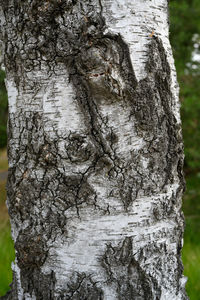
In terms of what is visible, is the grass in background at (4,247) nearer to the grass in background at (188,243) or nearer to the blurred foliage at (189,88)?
the grass in background at (188,243)

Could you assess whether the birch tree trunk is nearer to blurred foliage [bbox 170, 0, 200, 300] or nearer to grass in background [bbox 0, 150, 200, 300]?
grass in background [bbox 0, 150, 200, 300]

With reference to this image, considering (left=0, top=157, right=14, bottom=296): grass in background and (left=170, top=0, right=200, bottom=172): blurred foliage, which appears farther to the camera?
(left=170, top=0, right=200, bottom=172): blurred foliage

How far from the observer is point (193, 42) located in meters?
4.42

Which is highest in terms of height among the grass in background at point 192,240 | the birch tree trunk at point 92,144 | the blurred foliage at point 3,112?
the birch tree trunk at point 92,144

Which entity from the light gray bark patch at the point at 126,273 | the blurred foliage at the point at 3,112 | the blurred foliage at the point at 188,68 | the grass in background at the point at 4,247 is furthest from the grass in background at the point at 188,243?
the light gray bark patch at the point at 126,273

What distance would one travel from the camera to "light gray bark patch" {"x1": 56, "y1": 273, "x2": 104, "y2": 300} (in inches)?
47.9

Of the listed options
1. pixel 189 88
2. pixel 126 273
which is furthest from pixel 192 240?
pixel 126 273

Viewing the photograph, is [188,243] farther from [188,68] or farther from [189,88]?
[188,68]

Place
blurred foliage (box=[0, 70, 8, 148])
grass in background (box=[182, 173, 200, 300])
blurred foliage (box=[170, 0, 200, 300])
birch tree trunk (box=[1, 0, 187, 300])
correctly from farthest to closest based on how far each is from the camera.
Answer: blurred foliage (box=[170, 0, 200, 300]) → blurred foliage (box=[0, 70, 8, 148]) → grass in background (box=[182, 173, 200, 300]) → birch tree trunk (box=[1, 0, 187, 300])

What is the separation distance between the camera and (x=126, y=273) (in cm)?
122

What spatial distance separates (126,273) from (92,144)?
486 mm

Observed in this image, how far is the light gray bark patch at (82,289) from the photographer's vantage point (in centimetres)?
122

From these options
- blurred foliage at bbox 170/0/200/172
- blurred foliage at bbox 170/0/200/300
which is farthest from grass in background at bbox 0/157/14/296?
blurred foliage at bbox 170/0/200/172

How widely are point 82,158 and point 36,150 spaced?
0.18m
